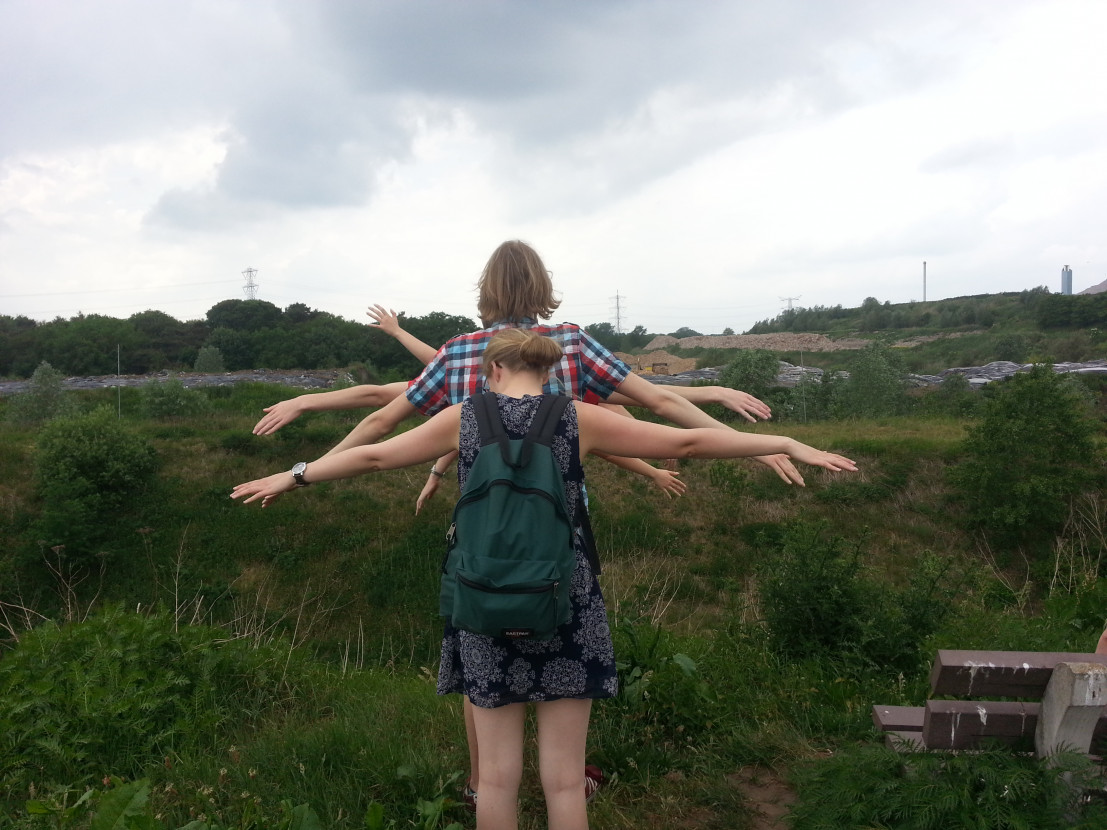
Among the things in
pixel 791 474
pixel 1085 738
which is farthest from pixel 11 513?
pixel 1085 738

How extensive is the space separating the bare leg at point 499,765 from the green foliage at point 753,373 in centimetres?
2094

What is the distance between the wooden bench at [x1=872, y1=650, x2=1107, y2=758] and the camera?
2.22m

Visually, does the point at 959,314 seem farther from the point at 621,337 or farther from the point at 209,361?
the point at 209,361

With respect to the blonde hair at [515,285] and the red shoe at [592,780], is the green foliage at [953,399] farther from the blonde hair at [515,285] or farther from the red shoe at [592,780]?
the blonde hair at [515,285]

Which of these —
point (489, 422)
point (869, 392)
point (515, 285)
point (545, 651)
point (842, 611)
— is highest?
point (515, 285)

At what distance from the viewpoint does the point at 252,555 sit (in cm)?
1363

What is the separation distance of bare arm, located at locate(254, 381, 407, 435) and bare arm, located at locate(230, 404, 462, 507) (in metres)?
0.40

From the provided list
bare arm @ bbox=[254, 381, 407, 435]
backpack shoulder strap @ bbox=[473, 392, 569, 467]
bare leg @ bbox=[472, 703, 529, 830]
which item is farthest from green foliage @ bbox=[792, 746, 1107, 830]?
bare arm @ bbox=[254, 381, 407, 435]

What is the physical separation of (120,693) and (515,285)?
3213 millimetres

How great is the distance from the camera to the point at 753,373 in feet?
76.2

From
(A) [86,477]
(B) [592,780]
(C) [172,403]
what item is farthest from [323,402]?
(C) [172,403]

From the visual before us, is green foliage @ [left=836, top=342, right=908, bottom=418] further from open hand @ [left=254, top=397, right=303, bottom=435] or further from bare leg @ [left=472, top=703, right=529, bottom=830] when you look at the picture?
bare leg @ [left=472, top=703, right=529, bottom=830]

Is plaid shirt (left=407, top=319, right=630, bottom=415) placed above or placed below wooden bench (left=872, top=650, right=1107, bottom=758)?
above

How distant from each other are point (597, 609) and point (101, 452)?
14388mm
